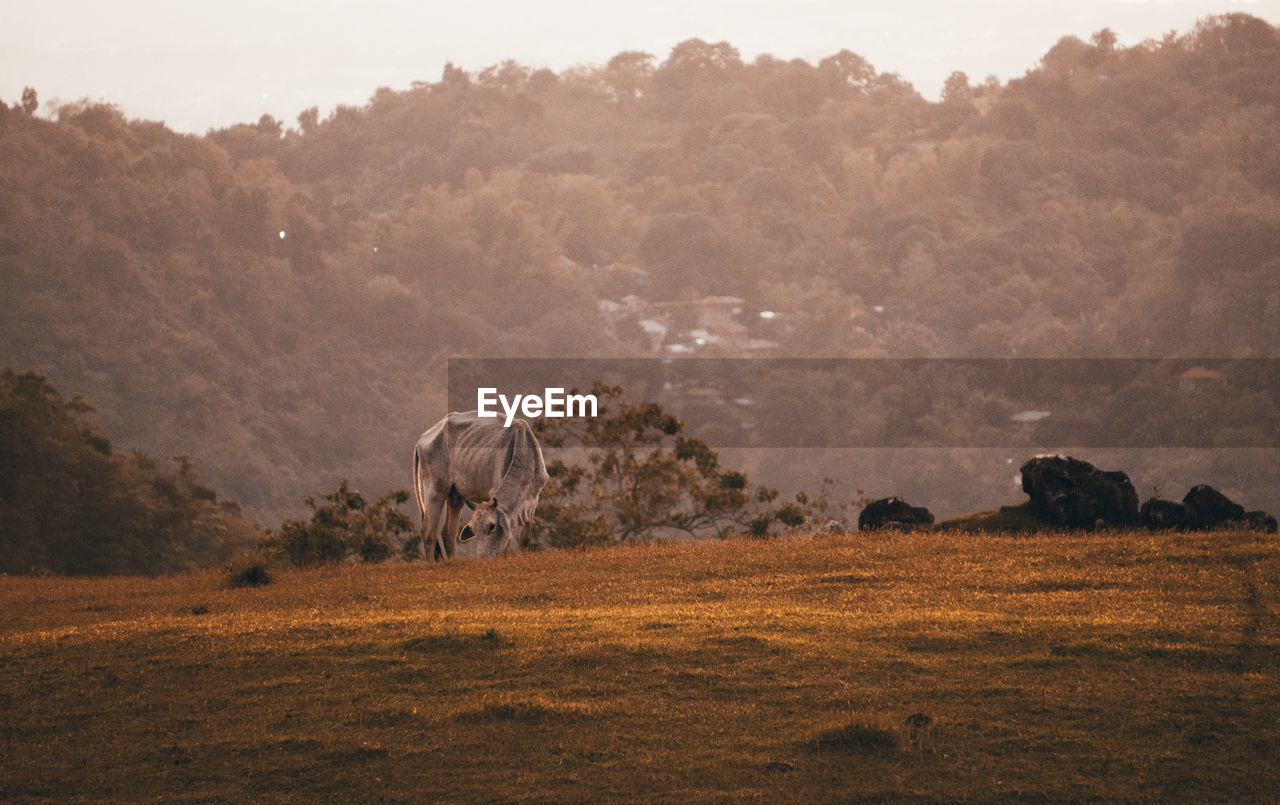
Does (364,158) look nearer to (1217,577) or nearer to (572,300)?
(572,300)

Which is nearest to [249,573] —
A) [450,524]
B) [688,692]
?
[450,524]

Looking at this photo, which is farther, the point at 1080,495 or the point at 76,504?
the point at 76,504

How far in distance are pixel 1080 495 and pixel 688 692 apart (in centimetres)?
903

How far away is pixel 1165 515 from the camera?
15.8 m

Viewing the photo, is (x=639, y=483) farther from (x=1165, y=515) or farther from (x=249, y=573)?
(x=1165, y=515)

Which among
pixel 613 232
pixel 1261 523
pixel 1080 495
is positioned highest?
pixel 613 232

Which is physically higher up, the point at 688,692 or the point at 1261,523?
the point at 1261,523

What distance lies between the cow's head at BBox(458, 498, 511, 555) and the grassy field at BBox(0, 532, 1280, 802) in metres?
2.86

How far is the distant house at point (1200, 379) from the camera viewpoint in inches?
2931

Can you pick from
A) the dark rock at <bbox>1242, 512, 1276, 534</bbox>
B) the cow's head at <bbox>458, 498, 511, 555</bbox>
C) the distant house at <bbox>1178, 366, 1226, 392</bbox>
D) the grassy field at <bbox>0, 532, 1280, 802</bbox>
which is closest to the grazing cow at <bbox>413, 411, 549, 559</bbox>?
the cow's head at <bbox>458, 498, 511, 555</bbox>

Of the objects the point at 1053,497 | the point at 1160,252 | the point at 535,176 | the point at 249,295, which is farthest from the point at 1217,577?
the point at 535,176

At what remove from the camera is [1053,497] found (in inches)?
646

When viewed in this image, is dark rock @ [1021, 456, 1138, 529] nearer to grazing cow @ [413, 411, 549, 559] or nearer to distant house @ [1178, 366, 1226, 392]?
grazing cow @ [413, 411, 549, 559]

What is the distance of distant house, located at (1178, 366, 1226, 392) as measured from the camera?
2931 inches
